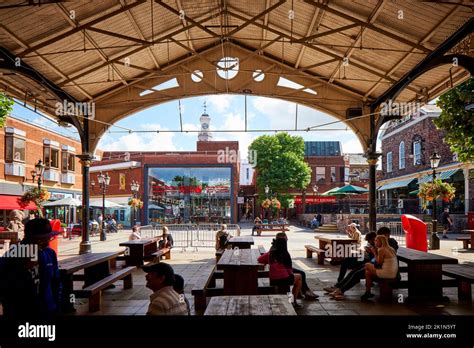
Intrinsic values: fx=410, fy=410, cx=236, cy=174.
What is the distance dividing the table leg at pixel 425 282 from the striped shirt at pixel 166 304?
5162 millimetres

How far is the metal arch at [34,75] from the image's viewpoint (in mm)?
10367

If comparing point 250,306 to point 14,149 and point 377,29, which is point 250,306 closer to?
point 377,29

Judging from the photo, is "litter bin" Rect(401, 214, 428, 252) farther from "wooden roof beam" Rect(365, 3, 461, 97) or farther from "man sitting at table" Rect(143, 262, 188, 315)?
"man sitting at table" Rect(143, 262, 188, 315)

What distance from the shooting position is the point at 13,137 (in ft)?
79.6

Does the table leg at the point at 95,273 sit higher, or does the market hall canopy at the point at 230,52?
the market hall canopy at the point at 230,52

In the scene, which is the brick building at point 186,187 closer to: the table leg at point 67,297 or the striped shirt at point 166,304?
the table leg at point 67,297

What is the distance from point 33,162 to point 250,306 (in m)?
26.0

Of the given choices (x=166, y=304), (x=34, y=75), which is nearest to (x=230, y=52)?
(x=34, y=75)

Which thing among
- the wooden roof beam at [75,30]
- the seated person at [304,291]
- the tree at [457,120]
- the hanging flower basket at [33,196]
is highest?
the wooden roof beam at [75,30]

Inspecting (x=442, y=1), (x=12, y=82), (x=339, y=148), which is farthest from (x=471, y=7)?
(x=339, y=148)

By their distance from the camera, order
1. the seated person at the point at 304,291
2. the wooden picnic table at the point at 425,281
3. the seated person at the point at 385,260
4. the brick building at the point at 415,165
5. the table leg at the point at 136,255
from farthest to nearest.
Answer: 1. the brick building at the point at 415,165
2. the table leg at the point at 136,255
3. the seated person at the point at 304,291
4. the wooden picnic table at the point at 425,281
5. the seated person at the point at 385,260

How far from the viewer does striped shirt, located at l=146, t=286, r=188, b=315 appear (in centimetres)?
392

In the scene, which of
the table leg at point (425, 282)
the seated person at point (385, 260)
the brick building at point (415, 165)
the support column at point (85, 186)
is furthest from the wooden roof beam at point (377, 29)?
the brick building at point (415, 165)

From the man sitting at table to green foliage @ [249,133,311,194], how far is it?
132 ft
